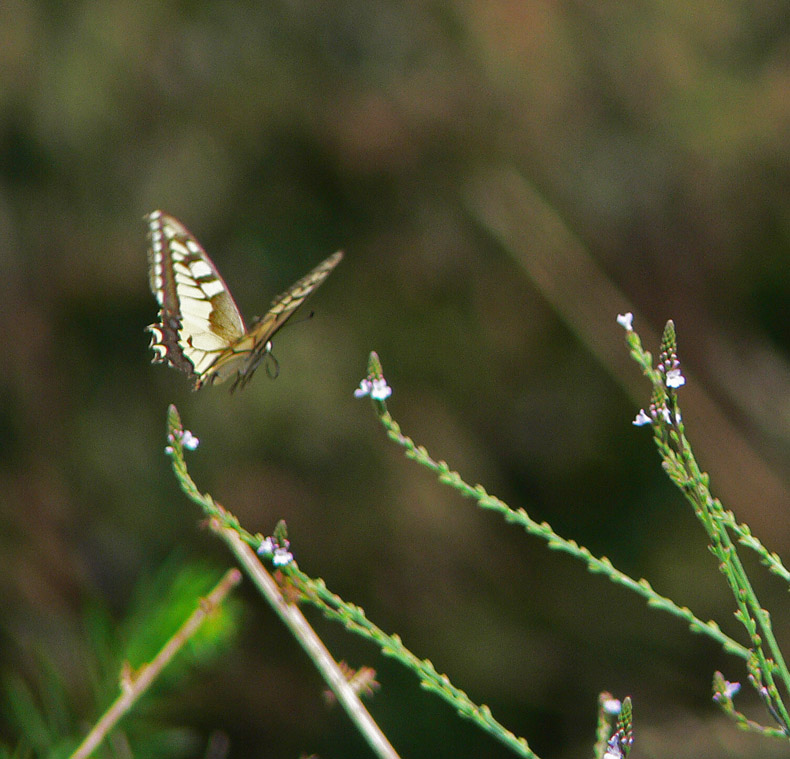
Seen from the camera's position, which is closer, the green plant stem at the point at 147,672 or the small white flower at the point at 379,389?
Answer: the green plant stem at the point at 147,672

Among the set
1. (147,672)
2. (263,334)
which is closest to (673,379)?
(147,672)

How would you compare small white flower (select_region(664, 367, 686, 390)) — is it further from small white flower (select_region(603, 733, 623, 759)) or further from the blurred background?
the blurred background

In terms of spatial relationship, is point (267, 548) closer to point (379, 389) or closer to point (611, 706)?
point (379, 389)

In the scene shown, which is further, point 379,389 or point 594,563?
point 379,389

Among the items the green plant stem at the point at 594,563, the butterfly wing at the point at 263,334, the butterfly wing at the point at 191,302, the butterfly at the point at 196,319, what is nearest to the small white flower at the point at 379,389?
the green plant stem at the point at 594,563

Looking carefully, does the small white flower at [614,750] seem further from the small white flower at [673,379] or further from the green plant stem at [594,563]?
the small white flower at [673,379]

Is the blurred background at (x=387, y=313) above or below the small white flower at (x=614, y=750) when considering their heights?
above

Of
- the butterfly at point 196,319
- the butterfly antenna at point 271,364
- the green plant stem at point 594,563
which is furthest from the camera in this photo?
the butterfly at point 196,319

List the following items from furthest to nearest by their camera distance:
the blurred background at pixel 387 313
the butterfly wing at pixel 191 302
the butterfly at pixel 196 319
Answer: the blurred background at pixel 387 313 → the butterfly wing at pixel 191 302 → the butterfly at pixel 196 319
